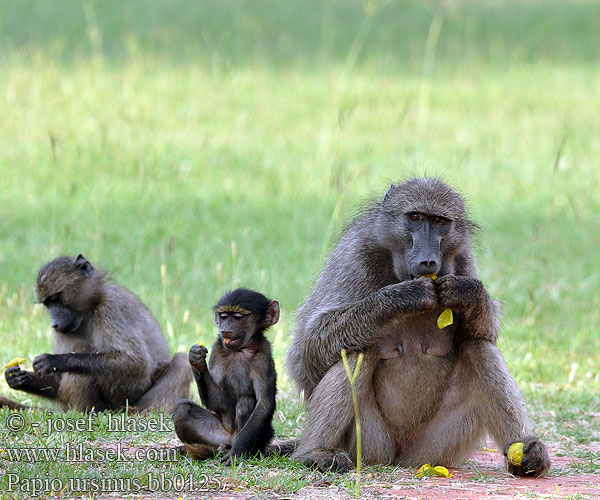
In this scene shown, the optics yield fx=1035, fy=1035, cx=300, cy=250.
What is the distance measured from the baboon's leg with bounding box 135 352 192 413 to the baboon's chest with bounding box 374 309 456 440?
73.5 inches

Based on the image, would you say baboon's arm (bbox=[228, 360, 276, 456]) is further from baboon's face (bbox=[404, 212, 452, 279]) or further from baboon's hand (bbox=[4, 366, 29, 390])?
baboon's hand (bbox=[4, 366, 29, 390])

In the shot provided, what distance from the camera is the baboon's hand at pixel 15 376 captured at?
6.65 m

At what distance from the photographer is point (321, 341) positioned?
554 centimetres

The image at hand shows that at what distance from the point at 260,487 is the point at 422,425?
3.92ft

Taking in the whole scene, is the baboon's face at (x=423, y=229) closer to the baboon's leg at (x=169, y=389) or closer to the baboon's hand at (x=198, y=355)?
the baboon's hand at (x=198, y=355)

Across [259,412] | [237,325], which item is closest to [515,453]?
[259,412]

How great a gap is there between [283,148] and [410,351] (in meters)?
9.31

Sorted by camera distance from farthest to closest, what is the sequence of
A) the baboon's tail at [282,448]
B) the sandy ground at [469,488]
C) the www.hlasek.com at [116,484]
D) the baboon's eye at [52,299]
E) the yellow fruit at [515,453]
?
the baboon's eye at [52,299], the baboon's tail at [282,448], the yellow fruit at [515,453], the sandy ground at [469,488], the www.hlasek.com at [116,484]

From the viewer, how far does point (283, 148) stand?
577 inches

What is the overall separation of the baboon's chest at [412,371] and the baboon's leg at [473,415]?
6 cm

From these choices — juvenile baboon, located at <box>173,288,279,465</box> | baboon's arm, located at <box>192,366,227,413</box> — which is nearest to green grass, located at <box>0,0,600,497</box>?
juvenile baboon, located at <box>173,288,279,465</box>

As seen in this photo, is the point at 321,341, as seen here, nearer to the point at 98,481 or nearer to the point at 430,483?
the point at 430,483

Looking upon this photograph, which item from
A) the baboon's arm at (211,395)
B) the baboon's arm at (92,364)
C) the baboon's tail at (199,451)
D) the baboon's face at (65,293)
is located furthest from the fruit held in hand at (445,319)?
the baboon's face at (65,293)

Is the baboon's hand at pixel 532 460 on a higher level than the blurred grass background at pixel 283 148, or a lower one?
lower
